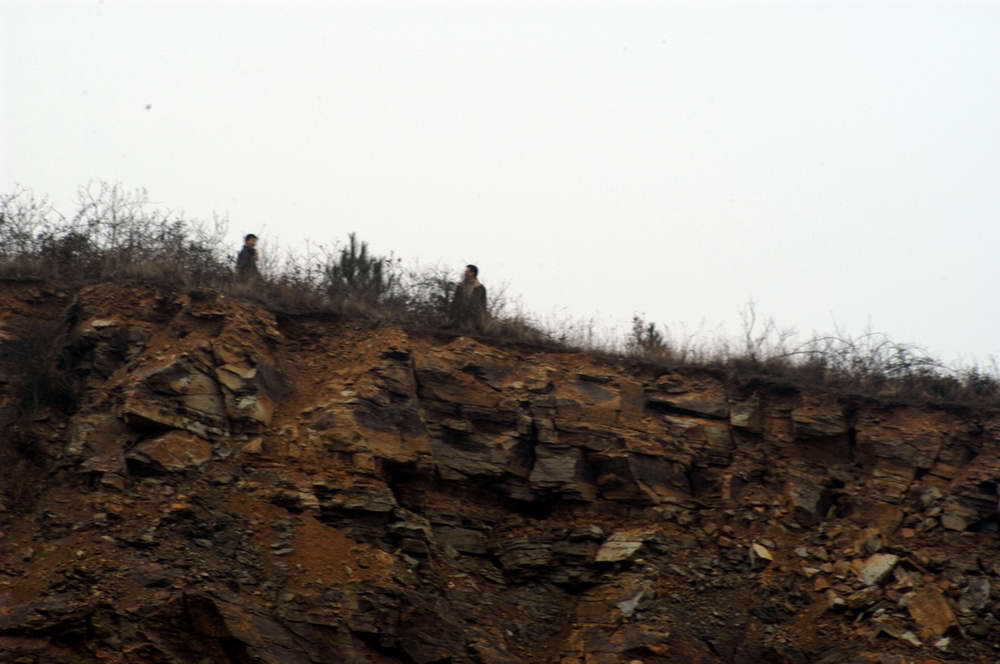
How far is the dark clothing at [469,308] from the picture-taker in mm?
14250

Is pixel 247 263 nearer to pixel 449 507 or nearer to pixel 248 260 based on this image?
pixel 248 260

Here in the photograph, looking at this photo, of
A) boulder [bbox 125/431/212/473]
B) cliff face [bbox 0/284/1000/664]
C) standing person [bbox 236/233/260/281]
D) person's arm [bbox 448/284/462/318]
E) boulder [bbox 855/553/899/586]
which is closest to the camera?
cliff face [bbox 0/284/1000/664]

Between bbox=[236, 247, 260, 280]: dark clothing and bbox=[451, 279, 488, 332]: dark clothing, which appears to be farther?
bbox=[451, 279, 488, 332]: dark clothing

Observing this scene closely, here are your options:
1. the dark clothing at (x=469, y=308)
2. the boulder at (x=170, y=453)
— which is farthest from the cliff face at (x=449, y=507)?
the dark clothing at (x=469, y=308)

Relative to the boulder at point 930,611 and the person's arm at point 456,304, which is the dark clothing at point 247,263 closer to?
the person's arm at point 456,304

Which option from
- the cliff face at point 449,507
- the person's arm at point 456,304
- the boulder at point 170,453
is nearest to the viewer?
the cliff face at point 449,507

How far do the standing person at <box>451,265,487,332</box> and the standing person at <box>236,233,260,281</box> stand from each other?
266 centimetres

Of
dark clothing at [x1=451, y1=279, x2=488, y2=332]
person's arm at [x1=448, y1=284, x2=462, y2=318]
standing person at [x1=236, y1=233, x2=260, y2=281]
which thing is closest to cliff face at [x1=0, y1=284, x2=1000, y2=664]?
dark clothing at [x1=451, y1=279, x2=488, y2=332]

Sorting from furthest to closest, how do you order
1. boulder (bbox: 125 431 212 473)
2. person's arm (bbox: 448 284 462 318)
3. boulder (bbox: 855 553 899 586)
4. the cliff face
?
person's arm (bbox: 448 284 462 318)
boulder (bbox: 855 553 899 586)
boulder (bbox: 125 431 212 473)
the cliff face

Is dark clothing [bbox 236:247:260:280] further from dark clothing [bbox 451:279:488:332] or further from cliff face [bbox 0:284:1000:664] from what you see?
dark clothing [bbox 451:279:488:332]

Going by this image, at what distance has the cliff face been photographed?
33.4ft

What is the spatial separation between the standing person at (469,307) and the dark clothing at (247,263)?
2663 mm

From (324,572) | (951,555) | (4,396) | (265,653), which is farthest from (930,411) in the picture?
(4,396)

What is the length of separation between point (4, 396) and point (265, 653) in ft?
15.0
